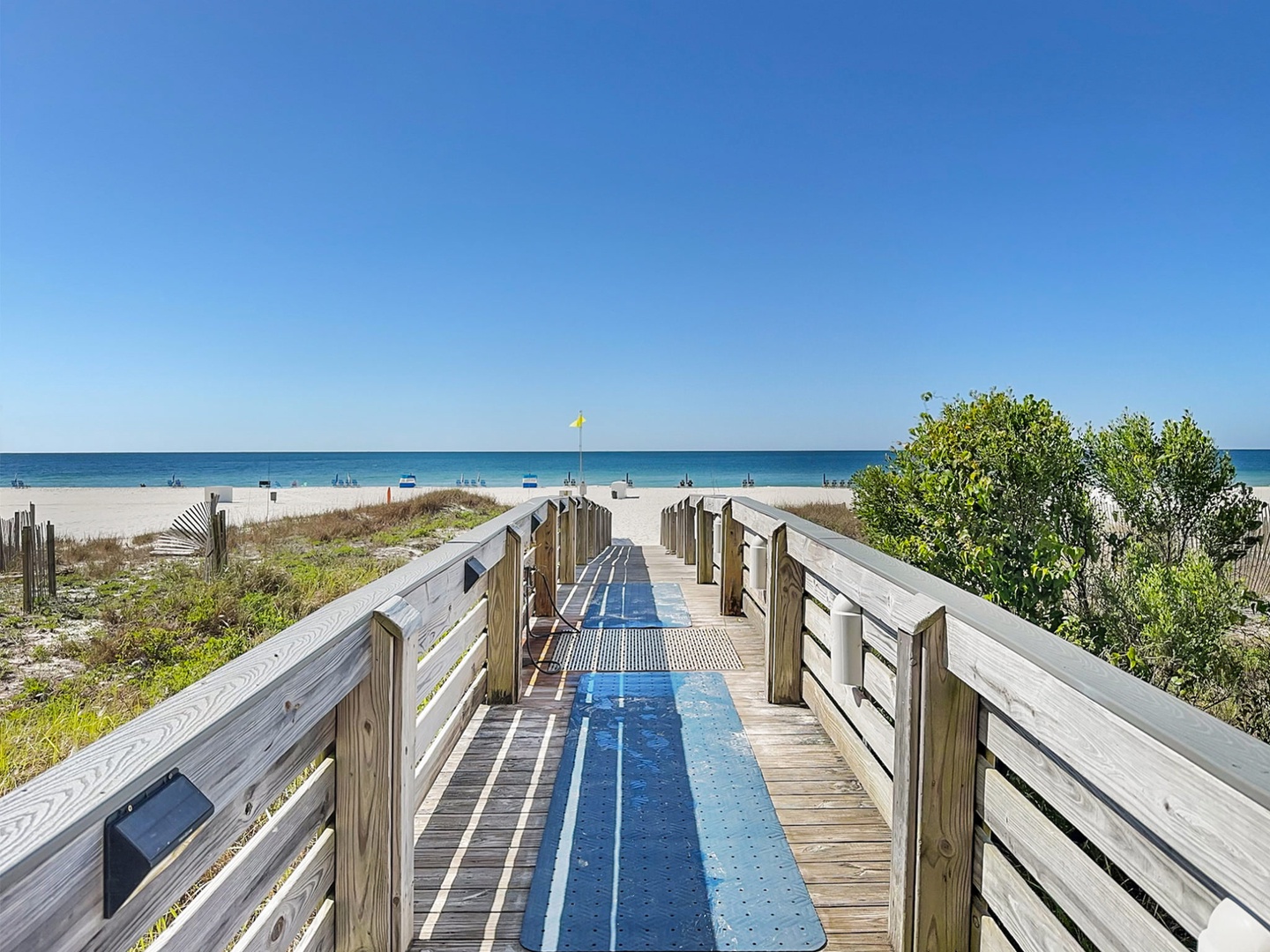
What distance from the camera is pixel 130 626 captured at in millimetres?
5414

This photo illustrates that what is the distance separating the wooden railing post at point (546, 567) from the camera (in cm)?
547

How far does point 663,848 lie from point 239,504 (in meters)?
28.0

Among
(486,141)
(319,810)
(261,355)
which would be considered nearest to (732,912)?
(319,810)

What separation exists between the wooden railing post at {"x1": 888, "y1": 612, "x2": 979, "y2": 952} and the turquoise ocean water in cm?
4012

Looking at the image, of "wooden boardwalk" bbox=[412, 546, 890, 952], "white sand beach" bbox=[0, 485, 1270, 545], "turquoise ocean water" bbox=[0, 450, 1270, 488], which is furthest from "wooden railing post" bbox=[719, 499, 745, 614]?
"turquoise ocean water" bbox=[0, 450, 1270, 488]

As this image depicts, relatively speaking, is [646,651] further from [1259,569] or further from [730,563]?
[1259,569]

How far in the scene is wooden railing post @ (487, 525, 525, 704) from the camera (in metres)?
3.59

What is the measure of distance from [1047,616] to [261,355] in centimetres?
5023

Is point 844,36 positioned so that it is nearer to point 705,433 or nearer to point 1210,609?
point 1210,609

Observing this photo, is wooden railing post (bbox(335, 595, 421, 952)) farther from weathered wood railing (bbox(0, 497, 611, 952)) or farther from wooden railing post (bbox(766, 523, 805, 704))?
wooden railing post (bbox(766, 523, 805, 704))

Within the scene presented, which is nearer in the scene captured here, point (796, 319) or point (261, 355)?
point (796, 319)

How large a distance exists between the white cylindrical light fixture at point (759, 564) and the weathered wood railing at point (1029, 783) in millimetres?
1435

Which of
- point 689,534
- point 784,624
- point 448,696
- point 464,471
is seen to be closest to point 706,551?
point 689,534

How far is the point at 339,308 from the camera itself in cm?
3356
